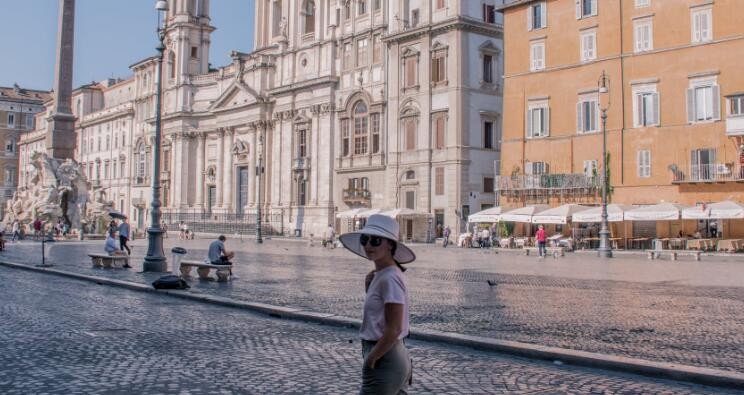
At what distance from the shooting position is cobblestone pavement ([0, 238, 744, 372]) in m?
9.06

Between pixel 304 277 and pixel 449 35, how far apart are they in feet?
93.2

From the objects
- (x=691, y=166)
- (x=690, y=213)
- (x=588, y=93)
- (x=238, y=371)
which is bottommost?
(x=238, y=371)

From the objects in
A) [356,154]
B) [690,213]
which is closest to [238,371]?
[690,213]

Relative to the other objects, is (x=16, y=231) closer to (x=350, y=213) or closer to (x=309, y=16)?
(x=350, y=213)

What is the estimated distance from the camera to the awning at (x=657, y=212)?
31891 millimetres

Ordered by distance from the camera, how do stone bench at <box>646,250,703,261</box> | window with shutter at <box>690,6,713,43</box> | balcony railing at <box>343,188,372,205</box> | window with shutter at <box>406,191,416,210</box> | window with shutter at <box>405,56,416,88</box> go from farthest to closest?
balcony railing at <box>343,188,372,205</box> < window with shutter at <box>405,56,416,88</box> < window with shutter at <box>406,191,416,210</box> < window with shutter at <box>690,6,713,43</box> < stone bench at <box>646,250,703,261</box>

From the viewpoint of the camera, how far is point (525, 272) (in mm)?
21203

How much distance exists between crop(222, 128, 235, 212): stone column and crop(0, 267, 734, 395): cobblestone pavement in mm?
53901

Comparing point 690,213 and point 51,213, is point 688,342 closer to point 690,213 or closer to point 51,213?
point 690,213

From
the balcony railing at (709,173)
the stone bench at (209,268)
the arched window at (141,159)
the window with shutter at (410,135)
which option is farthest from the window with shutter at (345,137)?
the stone bench at (209,268)

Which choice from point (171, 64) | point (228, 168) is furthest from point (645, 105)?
point (171, 64)

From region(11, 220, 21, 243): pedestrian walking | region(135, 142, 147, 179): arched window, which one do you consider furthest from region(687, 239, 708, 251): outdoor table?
region(135, 142, 147, 179): arched window

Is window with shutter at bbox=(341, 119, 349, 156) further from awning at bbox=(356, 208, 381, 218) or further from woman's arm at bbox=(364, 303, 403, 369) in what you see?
woman's arm at bbox=(364, 303, 403, 369)

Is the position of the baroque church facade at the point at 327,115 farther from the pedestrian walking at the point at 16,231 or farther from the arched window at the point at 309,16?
the pedestrian walking at the point at 16,231
